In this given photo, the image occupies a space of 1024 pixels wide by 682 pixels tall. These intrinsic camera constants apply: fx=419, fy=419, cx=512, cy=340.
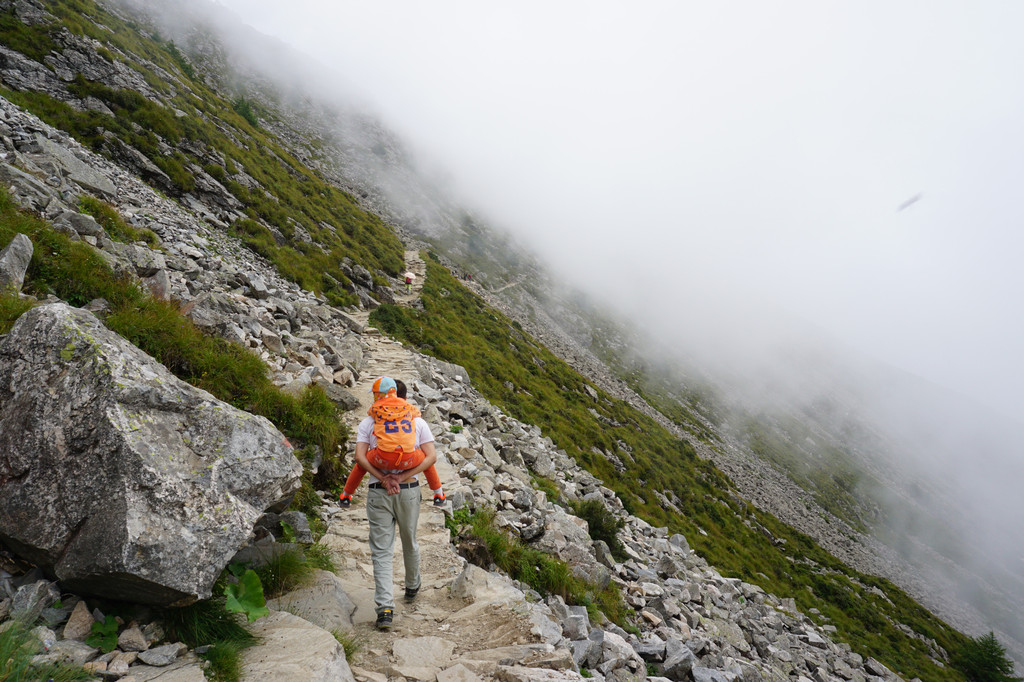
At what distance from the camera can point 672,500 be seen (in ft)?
115

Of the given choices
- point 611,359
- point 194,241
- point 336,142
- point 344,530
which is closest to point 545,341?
point 611,359

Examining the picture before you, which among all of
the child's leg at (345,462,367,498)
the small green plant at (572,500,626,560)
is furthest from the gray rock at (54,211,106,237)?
the small green plant at (572,500,626,560)

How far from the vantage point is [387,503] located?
17.3 feet

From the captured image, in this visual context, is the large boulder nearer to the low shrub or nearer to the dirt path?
the dirt path

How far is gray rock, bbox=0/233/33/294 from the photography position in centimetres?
571

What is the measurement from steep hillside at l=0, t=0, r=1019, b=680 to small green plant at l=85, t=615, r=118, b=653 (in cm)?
1801

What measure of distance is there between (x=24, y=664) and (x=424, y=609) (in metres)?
3.97

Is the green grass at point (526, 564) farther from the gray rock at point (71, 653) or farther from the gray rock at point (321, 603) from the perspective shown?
the gray rock at point (71, 653)

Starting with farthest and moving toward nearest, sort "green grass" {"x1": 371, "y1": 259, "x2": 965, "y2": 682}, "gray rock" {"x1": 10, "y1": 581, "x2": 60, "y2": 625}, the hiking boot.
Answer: "green grass" {"x1": 371, "y1": 259, "x2": 965, "y2": 682} < the hiking boot < "gray rock" {"x1": 10, "y1": 581, "x2": 60, "y2": 625}

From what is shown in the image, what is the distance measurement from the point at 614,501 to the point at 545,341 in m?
46.4

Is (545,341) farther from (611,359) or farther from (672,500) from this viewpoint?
(672,500)

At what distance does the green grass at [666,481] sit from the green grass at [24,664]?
63.4 feet

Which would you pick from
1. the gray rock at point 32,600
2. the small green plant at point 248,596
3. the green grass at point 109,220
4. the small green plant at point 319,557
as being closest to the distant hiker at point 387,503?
the small green plant at point 319,557

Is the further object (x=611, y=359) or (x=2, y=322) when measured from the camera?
(x=611, y=359)
